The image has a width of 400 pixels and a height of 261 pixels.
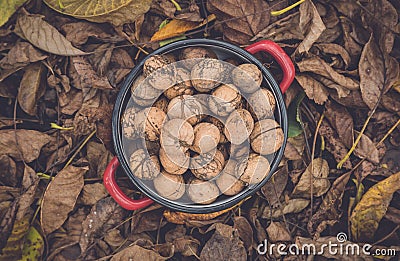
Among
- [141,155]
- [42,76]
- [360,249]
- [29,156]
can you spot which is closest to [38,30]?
[42,76]

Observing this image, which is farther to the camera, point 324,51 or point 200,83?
point 324,51

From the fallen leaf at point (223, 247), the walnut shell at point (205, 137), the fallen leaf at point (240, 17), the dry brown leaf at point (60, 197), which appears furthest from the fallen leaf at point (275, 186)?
the dry brown leaf at point (60, 197)

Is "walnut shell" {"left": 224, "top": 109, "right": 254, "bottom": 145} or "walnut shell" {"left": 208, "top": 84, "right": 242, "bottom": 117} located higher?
"walnut shell" {"left": 208, "top": 84, "right": 242, "bottom": 117}

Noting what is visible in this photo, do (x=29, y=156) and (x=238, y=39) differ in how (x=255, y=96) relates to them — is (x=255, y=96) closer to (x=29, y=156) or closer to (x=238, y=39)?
(x=238, y=39)

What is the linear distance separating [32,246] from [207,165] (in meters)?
0.56

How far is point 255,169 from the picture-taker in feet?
3.77

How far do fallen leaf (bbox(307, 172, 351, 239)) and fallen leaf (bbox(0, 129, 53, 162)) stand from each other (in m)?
0.77

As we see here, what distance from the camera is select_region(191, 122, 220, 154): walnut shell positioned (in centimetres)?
112

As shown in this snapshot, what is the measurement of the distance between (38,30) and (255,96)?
60 centimetres

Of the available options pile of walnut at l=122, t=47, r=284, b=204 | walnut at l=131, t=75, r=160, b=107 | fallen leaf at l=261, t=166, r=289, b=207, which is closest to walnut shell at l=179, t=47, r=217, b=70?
pile of walnut at l=122, t=47, r=284, b=204

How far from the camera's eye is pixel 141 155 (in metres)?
1.15

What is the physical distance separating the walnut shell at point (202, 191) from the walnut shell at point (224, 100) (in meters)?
0.17

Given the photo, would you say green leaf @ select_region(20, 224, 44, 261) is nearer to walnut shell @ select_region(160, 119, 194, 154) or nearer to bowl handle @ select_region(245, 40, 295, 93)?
walnut shell @ select_region(160, 119, 194, 154)

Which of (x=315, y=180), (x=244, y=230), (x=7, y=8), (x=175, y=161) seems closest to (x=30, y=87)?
(x=7, y=8)
